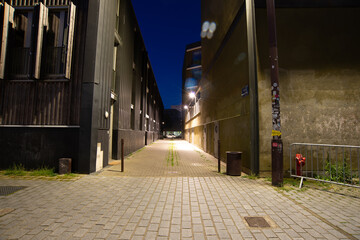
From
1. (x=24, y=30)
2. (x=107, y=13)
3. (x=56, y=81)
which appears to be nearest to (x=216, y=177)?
(x=56, y=81)

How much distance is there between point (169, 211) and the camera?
3.71 metres

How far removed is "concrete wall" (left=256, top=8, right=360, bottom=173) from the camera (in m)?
6.67

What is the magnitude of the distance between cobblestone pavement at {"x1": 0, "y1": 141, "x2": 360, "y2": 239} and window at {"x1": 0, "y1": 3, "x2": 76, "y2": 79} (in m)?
4.43

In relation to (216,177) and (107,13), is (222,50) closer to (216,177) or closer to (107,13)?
(107,13)

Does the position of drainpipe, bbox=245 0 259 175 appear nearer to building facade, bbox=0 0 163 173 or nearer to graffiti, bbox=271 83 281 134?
graffiti, bbox=271 83 281 134

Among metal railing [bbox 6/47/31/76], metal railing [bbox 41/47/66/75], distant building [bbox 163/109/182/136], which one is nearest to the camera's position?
metal railing [bbox 41/47/66/75]

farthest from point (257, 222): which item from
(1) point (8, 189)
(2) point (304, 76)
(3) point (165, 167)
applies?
(1) point (8, 189)

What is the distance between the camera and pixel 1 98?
7.38 metres

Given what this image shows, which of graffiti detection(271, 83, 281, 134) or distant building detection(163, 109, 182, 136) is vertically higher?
distant building detection(163, 109, 182, 136)

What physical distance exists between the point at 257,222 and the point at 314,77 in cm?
629

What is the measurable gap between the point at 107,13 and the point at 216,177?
8689 mm

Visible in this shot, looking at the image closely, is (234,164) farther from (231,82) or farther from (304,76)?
(231,82)

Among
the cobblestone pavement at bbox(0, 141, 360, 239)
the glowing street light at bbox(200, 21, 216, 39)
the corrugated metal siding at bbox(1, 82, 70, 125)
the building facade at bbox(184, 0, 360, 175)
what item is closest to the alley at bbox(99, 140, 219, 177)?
the cobblestone pavement at bbox(0, 141, 360, 239)

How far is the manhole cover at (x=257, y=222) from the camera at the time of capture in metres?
3.15
